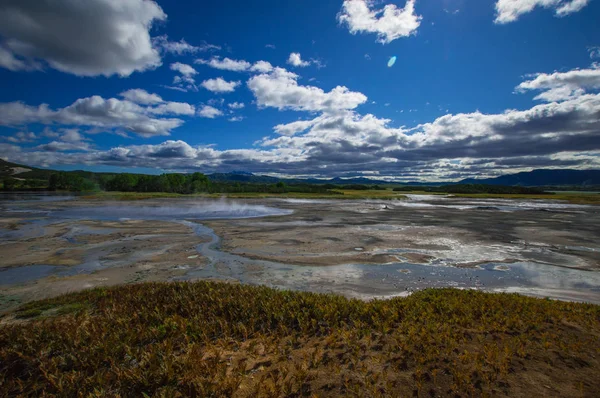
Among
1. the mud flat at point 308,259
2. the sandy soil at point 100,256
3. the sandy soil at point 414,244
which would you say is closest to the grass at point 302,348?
the mud flat at point 308,259

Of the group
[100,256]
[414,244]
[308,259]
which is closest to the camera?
[308,259]

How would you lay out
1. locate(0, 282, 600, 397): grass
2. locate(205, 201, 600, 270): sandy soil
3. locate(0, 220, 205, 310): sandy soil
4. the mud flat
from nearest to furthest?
locate(0, 282, 600, 397): grass < locate(0, 220, 205, 310): sandy soil < the mud flat < locate(205, 201, 600, 270): sandy soil

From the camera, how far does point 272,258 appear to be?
820 inches

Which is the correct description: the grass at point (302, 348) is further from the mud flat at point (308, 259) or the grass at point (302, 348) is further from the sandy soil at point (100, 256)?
the sandy soil at point (100, 256)

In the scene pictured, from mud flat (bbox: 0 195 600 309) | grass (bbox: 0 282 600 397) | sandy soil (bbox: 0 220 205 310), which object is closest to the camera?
grass (bbox: 0 282 600 397)

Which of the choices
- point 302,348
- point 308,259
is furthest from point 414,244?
point 302,348

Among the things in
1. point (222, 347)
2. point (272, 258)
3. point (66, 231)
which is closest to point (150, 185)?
Answer: point (66, 231)

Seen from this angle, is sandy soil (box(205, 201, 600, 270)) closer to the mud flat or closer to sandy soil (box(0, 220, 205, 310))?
the mud flat

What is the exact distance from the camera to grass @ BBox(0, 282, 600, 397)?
217 inches

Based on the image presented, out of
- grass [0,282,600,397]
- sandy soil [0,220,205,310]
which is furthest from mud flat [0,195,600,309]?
grass [0,282,600,397]

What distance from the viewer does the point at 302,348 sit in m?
7.05

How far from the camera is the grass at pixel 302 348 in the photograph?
5.52 metres

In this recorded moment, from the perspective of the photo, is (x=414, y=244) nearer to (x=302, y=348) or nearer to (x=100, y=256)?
(x=302, y=348)

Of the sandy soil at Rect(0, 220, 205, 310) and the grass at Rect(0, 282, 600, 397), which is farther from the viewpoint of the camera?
the sandy soil at Rect(0, 220, 205, 310)
